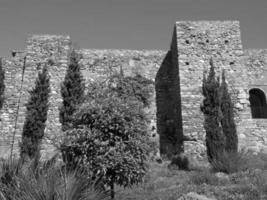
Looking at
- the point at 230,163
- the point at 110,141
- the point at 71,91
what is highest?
the point at 71,91

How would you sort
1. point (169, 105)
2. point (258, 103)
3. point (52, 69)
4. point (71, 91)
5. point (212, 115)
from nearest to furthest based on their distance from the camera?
point (212, 115)
point (71, 91)
point (52, 69)
point (169, 105)
point (258, 103)

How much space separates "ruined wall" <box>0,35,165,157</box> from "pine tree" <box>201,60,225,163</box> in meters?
3.23

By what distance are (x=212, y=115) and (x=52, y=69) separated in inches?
343

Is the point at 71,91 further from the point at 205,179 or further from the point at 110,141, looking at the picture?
the point at 205,179

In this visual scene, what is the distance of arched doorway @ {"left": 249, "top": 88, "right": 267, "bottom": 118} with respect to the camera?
1755 centimetres

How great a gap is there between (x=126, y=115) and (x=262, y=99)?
1302 centimetres

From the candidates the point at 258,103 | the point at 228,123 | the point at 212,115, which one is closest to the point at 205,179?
the point at 228,123

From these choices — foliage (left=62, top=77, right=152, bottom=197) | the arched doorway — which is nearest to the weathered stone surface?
the arched doorway

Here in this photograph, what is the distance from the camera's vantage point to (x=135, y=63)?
16484 mm

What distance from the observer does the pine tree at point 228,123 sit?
12.3 meters

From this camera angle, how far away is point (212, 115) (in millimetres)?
13055

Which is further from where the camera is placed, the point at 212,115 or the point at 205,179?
the point at 212,115

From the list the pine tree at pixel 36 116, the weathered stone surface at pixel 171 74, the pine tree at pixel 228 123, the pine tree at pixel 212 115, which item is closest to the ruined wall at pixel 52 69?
the weathered stone surface at pixel 171 74

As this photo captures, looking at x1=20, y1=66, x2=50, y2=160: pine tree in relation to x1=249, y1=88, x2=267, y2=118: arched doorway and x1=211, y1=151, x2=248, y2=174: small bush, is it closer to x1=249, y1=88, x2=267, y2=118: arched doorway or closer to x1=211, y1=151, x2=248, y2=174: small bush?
x1=211, y1=151, x2=248, y2=174: small bush
